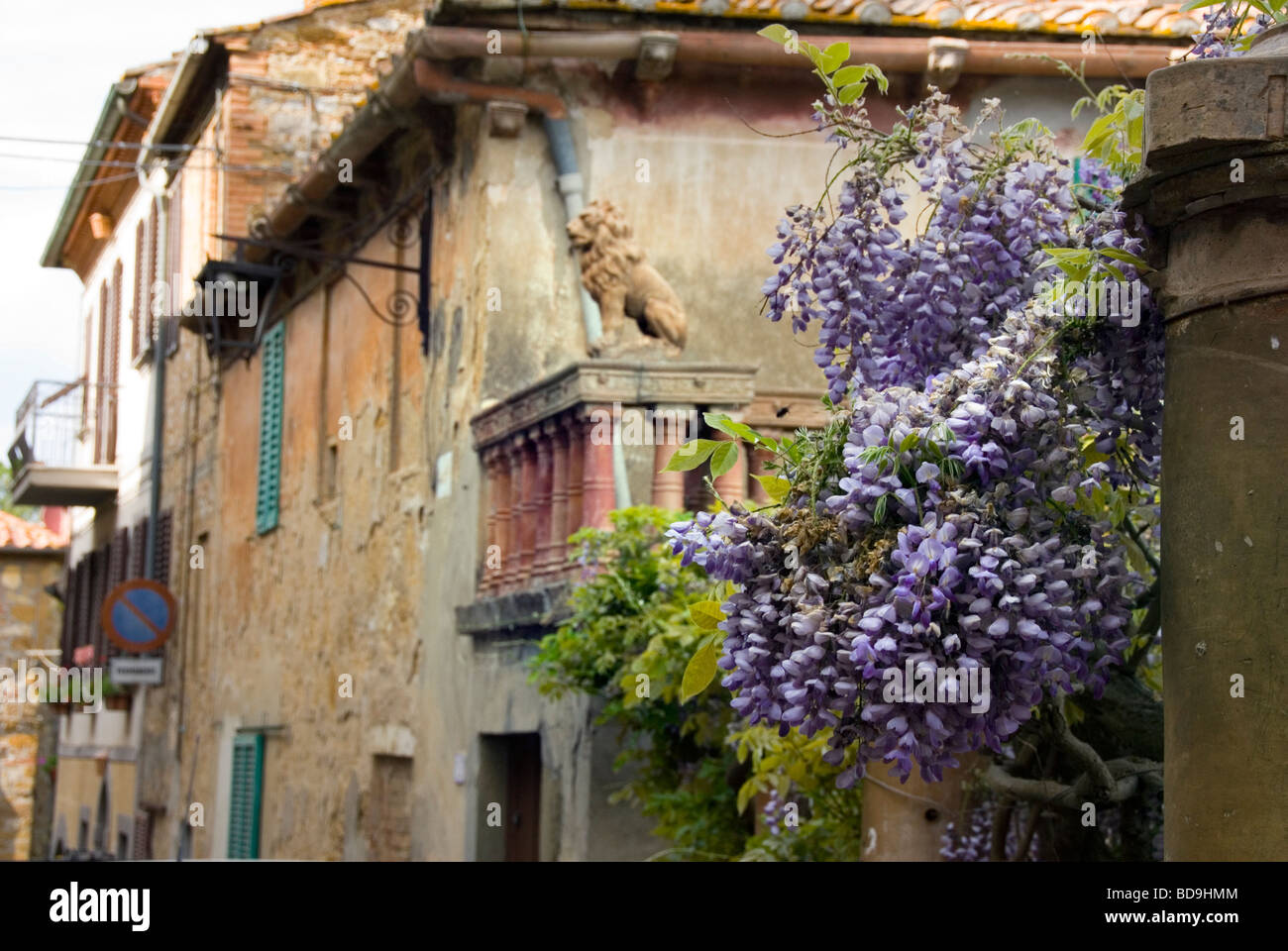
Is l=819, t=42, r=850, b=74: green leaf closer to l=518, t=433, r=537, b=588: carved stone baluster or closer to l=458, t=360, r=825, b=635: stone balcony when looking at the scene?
l=458, t=360, r=825, b=635: stone balcony

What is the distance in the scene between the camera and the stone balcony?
781cm

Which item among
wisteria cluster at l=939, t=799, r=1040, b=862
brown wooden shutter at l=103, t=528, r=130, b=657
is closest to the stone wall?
brown wooden shutter at l=103, t=528, r=130, b=657

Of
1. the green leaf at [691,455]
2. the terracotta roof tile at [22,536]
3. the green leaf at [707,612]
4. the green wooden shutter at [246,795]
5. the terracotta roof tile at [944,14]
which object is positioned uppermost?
the terracotta roof tile at [944,14]

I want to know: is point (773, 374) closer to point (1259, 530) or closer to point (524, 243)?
point (524, 243)

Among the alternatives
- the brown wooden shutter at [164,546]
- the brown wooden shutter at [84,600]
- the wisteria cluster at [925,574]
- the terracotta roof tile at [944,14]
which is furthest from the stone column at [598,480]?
the brown wooden shutter at [84,600]

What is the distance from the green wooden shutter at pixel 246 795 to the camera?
14492 mm

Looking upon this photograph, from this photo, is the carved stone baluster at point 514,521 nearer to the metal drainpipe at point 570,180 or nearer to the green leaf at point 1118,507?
the metal drainpipe at point 570,180

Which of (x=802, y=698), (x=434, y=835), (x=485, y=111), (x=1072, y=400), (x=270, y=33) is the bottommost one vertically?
(x=434, y=835)

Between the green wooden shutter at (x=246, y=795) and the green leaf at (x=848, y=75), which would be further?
the green wooden shutter at (x=246, y=795)

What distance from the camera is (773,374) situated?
9.84 m

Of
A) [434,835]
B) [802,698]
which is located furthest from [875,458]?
[434,835]

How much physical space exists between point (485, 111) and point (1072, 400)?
7.08m

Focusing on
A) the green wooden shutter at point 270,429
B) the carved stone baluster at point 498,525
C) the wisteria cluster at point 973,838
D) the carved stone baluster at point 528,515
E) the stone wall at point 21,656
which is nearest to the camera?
the wisteria cluster at point 973,838

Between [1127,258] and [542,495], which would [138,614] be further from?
[1127,258]
